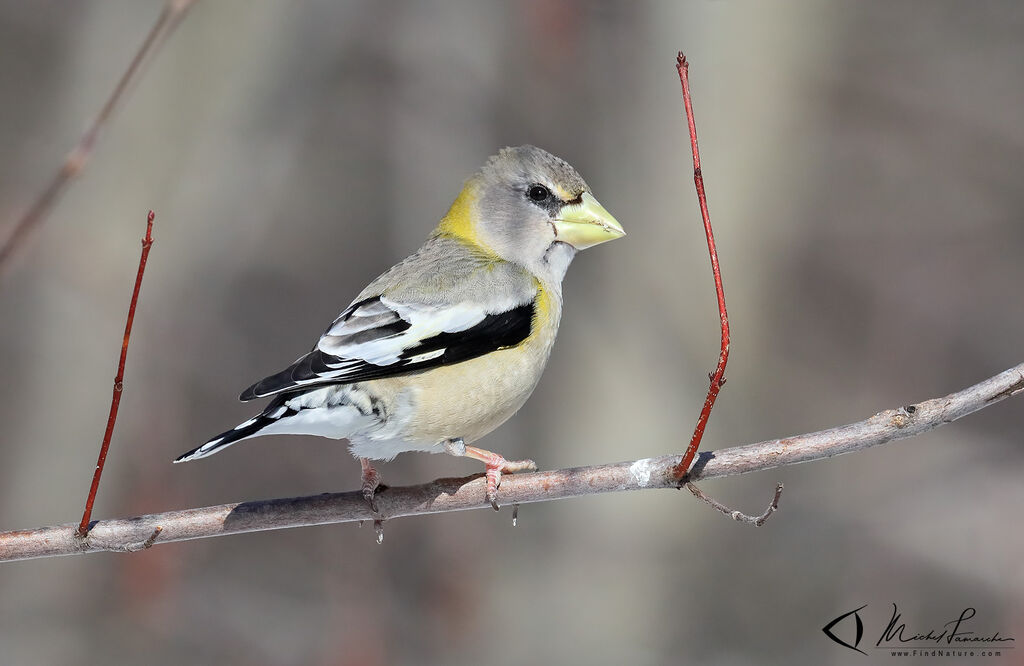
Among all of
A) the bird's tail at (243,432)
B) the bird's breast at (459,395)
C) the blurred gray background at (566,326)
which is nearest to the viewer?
the bird's tail at (243,432)

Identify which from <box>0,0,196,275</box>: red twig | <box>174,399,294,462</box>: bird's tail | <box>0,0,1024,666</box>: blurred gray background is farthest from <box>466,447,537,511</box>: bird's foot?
<box>0,0,1024,666</box>: blurred gray background

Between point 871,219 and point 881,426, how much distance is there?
6.31 metres

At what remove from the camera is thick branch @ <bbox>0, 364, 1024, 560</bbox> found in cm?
281

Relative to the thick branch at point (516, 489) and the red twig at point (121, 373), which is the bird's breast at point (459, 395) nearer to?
the thick branch at point (516, 489)

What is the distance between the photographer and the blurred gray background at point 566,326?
6633 mm

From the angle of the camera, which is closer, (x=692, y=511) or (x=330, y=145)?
(x=692, y=511)

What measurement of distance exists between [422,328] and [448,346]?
0.11 metres

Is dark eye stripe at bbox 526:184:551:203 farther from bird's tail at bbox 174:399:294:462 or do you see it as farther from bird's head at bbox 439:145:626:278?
bird's tail at bbox 174:399:294:462

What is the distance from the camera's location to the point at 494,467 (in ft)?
11.2

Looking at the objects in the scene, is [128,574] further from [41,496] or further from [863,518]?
[863,518]

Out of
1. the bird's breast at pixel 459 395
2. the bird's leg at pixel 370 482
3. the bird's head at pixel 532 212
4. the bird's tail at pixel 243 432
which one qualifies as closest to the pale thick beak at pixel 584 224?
the bird's head at pixel 532 212

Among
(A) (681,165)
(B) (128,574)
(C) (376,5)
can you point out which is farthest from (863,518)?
(C) (376,5)

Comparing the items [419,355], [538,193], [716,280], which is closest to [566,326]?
[538,193]

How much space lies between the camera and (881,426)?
2834 millimetres
